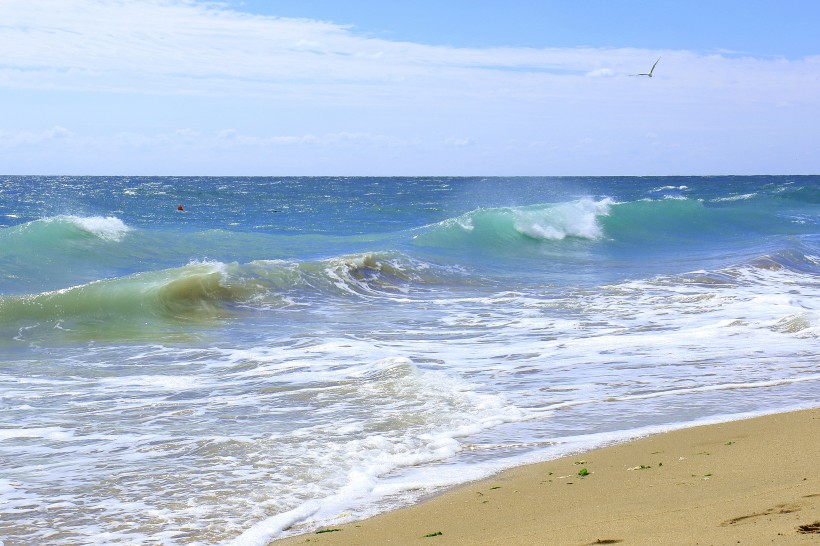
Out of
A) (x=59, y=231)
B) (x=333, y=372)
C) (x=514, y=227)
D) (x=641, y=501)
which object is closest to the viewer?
(x=641, y=501)

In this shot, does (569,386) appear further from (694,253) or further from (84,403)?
(694,253)

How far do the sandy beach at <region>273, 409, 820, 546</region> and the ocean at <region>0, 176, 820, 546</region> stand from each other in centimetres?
33

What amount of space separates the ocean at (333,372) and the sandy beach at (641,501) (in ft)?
1.08

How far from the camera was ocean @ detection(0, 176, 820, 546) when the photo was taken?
520cm

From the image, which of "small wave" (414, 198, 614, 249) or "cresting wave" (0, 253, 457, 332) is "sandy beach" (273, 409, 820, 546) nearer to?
"cresting wave" (0, 253, 457, 332)

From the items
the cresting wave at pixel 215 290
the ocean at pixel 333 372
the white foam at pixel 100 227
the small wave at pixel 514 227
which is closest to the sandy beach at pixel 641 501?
the ocean at pixel 333 372

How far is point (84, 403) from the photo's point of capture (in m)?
7.44

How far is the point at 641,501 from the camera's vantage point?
4441 millimetres

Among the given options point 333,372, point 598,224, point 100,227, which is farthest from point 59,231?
point 598,224

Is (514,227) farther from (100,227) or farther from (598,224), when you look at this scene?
(100,227)

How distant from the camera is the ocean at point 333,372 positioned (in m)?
5.20

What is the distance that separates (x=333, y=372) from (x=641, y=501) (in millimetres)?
4599

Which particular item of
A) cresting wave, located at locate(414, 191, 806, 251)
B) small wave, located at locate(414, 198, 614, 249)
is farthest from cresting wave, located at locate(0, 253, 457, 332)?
cresting wave, located at locate(414, 191, 806, 251)

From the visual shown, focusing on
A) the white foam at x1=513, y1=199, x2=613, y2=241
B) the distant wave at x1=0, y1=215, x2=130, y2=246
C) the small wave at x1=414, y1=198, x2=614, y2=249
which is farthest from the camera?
the white foam at x1=513, y1=199, x2=613, y2=241
